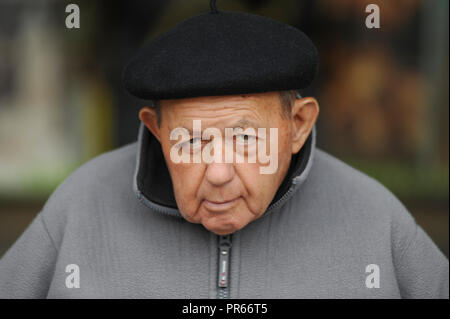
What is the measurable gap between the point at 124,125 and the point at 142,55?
391cm

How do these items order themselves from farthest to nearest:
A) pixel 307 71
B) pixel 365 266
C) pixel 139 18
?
pixel 139 18 < pixel 365 266 < pixel 307 71

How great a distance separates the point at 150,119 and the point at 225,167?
41cm

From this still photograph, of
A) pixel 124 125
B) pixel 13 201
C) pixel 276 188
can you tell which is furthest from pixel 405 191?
pixel 276 188

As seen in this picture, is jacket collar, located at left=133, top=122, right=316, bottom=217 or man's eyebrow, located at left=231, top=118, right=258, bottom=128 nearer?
man's eyebrow, located at left=231, top=118, right=258, bottom=128

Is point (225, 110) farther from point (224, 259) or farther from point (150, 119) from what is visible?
point (224, 259)

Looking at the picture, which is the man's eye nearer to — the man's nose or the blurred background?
the man's nose

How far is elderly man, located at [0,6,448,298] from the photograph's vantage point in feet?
6.05

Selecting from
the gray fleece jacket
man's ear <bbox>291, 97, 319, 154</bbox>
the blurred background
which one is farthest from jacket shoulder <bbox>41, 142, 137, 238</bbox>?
the blurred background

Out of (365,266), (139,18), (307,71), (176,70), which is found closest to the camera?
(176,70)

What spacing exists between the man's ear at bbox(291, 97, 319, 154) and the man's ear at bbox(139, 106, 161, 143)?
455 mm

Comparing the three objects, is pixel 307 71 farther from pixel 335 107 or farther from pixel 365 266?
pixel 335 107

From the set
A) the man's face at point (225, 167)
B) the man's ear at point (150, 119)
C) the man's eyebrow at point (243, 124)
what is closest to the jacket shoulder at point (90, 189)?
the man's ear at point (150, 119)

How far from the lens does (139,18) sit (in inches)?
222

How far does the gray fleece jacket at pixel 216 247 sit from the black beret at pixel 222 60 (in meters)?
0.35
